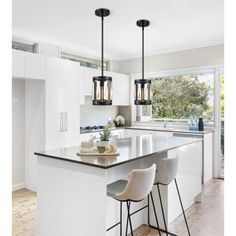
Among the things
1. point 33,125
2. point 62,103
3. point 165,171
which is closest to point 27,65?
point 62,103

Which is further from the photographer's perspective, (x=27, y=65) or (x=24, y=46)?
(x=24, y=46)

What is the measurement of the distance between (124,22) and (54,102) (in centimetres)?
174

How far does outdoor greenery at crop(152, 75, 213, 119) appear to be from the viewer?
5312 mm

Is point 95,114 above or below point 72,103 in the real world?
below

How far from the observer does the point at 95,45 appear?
532cm

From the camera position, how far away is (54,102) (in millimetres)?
4148

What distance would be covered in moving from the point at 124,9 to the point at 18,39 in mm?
2060

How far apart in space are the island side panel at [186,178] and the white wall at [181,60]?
213cm

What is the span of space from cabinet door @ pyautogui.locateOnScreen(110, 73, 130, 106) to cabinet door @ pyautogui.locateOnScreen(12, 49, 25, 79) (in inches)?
95.3

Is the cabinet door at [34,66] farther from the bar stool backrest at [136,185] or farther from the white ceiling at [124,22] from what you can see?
the bar stool backrest at [136,185]

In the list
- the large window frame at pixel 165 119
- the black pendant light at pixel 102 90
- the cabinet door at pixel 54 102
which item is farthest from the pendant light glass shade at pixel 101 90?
the large window frame at pixel 165 119

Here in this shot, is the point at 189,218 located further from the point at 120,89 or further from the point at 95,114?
the point at 120,89

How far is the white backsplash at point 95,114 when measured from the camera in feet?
18.4
